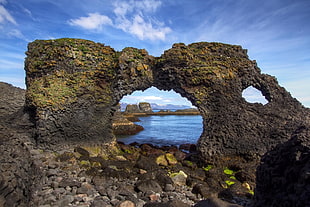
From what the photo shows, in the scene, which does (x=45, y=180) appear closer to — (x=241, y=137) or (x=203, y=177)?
(x=203, y=177)

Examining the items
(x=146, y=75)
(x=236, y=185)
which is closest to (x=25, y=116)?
(x=146, y=75)

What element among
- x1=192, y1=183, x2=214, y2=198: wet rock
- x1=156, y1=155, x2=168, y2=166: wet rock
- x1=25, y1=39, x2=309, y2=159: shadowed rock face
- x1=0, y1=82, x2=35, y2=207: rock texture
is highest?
x1=25, y1=39, x2=309, y2=159: shadowed rock face

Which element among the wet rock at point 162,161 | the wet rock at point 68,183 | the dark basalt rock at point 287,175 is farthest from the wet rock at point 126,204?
the wet rock at point 162,161

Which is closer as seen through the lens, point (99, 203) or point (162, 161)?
point (99, 203)

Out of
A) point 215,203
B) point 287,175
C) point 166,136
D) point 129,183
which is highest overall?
point 287,175

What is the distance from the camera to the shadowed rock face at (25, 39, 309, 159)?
472 inches

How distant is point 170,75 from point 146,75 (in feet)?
5.94

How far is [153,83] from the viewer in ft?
49.0

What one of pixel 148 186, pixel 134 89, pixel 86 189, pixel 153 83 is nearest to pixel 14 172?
pixel 86 189

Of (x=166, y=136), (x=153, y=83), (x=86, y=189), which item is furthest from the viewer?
(x=166, y=136)

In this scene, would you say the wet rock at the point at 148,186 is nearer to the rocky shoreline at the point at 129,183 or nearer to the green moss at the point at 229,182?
the rocky shoreline at the point at 129,183

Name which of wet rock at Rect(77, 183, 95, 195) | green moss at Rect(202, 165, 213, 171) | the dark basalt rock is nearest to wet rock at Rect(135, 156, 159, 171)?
green moss at Rect(202, 165, 213, 171)

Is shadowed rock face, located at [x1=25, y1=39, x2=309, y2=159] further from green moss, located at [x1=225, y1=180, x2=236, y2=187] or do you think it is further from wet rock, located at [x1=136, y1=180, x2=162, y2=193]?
wet rock, located at [x1=136, y1=180, x2=162, y2=193]

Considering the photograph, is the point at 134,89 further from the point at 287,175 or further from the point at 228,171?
the point at 287,175
